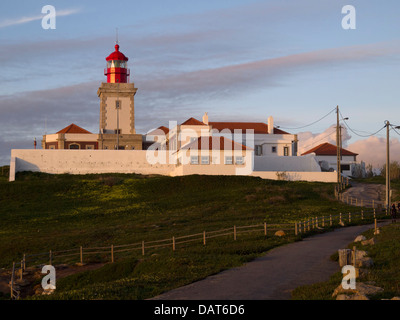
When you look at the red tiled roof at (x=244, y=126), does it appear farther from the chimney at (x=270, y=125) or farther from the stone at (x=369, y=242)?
the stone at (x=369, y=242)

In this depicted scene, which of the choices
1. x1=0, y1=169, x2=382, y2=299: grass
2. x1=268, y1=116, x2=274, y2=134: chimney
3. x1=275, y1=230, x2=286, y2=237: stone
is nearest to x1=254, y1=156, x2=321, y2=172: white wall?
x1=0, y1=169, x2=382, y2=299: grass

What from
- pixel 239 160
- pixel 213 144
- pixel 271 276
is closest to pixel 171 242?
pixel 271 276

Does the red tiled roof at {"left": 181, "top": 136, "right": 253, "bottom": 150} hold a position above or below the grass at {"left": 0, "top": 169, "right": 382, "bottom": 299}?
above

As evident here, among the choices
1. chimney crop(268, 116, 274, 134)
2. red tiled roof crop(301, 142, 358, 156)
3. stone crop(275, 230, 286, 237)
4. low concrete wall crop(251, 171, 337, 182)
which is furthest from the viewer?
red tiled roof crop(301, 142, 358, 156)

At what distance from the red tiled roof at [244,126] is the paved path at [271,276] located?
54525 mm

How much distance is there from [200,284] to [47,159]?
51.8 meters

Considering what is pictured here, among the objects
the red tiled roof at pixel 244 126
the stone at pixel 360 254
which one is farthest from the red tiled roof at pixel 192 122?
the stone at pixel 360 254

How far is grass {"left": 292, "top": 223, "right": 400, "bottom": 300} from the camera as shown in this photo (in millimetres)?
18500

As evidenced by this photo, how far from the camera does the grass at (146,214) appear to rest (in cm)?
2688

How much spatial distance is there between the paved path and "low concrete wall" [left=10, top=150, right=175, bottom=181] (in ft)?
135

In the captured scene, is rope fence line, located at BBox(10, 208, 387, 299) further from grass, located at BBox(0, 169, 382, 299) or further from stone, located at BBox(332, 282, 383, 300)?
stone, located at BBox(332, 282, 383, 300)

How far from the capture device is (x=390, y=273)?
21531 millimetres
